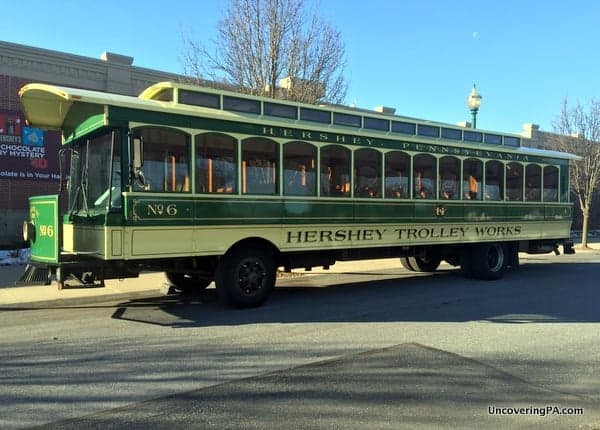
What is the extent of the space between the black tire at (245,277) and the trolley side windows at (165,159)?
4.63 feet

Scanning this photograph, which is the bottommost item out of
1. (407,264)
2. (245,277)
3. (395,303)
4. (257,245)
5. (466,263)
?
(395,303)

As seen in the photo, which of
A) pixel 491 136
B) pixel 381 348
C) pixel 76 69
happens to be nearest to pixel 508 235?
pixel 491 136

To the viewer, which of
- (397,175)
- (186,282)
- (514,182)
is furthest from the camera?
(514,182)

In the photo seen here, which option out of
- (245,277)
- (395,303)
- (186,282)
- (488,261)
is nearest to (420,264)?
(488,261)

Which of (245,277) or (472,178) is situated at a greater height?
(472,178)

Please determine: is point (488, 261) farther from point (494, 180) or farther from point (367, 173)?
point (367, 173)

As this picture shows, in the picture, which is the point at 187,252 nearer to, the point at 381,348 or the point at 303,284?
the point at 381,348

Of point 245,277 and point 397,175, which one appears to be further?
point 397,175

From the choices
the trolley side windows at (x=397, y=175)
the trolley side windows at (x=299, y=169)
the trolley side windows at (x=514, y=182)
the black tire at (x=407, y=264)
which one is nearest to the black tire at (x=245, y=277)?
the trolley side windows at (x=299, y=169)

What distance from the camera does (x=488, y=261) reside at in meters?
13.0

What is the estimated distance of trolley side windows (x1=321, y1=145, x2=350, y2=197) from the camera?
9961mm

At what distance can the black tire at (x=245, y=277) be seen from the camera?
8695 mm

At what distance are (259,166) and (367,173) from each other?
2492 millimetres

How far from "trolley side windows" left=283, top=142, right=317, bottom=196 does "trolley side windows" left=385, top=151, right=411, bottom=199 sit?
73.6 inches
